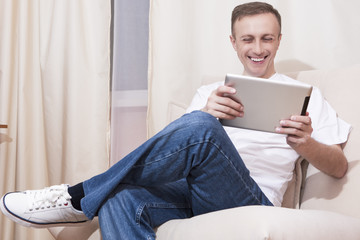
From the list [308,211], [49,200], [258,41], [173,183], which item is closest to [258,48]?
[258,41]

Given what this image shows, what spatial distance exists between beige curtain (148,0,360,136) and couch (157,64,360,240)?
11.2 inches

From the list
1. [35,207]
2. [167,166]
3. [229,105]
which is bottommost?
[35,207]

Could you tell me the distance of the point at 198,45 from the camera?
2020 millimetres

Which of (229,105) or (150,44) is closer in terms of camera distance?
(229,105)

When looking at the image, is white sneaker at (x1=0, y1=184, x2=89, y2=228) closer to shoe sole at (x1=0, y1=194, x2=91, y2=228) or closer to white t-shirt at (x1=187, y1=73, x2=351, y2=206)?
shoe sole at (x1=0, y1=194, x2=91, y2=228)

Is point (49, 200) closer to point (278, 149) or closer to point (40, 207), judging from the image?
point (40, 207)

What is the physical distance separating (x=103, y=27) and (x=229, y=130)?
0.85m

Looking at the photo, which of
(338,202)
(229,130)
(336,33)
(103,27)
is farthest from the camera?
(103,27)

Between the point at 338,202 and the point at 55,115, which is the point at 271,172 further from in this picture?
the point at 55,115

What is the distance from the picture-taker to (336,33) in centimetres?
186

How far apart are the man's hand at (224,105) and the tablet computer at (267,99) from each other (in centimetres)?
1

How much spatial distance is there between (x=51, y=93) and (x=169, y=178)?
3.52 ft

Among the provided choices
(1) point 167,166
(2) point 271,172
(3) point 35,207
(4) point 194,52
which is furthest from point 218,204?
(4) point 194,52

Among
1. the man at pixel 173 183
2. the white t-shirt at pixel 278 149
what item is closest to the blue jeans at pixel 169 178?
the man at pixel 173 183
